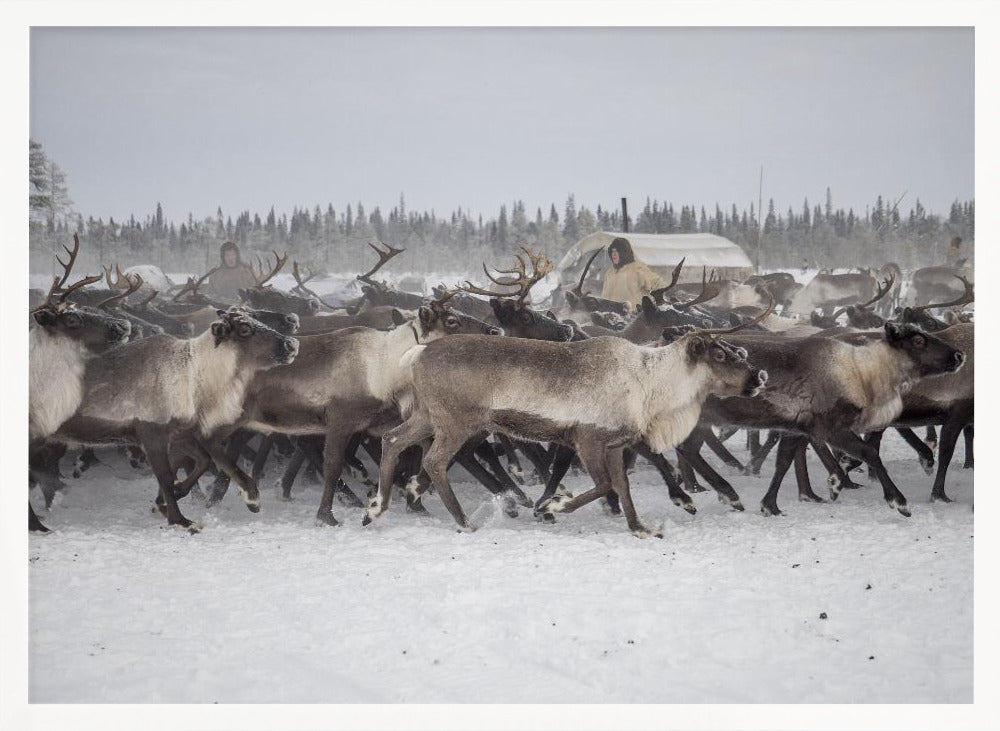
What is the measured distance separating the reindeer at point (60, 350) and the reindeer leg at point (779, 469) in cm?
308

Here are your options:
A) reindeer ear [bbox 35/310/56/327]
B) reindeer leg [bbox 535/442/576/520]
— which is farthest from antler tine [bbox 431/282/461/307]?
reindeer ear [bbox 35/310/56/327]

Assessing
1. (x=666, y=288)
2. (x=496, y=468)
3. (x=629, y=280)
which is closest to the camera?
(x=496, y=468)

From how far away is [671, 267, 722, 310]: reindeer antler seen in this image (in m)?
5.21

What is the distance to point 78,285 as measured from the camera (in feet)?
14.4

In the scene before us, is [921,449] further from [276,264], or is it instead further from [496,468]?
[276,264]

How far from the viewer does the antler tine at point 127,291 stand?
4.77m

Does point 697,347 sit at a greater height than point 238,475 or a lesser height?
greater

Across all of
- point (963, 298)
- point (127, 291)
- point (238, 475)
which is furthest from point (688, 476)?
point (127, 291)

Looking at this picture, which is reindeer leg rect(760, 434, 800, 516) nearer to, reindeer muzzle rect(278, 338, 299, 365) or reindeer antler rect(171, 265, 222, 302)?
reindeer muzzle rect(278, 338, 299, 365)

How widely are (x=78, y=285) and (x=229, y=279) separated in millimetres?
809

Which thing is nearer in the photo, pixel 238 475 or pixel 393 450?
pixel 393 450

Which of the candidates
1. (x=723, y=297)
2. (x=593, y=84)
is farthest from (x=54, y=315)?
(x=723, y=297)

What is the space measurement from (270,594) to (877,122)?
11.6 feet

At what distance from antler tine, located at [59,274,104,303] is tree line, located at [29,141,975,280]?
0.10 metres
